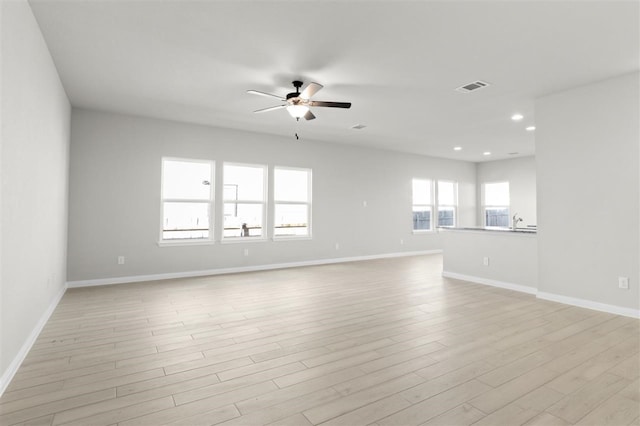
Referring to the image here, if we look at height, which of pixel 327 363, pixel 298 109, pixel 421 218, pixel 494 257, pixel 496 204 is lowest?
pixel 327 363

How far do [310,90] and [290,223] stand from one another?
155 inches

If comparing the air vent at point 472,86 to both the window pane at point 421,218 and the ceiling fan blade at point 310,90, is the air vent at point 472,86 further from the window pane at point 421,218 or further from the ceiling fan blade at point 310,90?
the window pane at point 421,218

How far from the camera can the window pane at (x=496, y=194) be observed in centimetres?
989

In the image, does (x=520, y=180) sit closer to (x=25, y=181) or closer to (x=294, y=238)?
(x=294, y=238)

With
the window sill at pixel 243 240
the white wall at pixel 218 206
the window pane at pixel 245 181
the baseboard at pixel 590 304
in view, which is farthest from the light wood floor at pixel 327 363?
the window pane at pixel 245 181

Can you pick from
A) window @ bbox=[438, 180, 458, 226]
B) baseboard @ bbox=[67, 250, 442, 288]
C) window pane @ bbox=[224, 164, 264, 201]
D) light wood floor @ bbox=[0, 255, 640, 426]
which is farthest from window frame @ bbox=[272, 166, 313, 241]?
window @ bbox=[438, 180, 458, 226]

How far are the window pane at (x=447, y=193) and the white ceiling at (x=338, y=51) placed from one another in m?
4.71

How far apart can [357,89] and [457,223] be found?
708cm

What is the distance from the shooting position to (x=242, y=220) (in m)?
6.59

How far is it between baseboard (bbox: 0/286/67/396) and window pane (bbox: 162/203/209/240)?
2140 mm

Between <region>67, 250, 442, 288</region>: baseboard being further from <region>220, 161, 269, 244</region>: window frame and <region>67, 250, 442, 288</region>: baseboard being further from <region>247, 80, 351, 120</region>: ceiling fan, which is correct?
<region>247, 80, 351, 120</region>: ceiling fan

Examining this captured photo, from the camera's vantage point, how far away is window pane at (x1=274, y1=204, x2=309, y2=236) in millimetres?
6996

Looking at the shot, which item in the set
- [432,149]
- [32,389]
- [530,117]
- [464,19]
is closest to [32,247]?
[32,389]

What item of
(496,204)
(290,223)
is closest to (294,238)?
(290,223)
